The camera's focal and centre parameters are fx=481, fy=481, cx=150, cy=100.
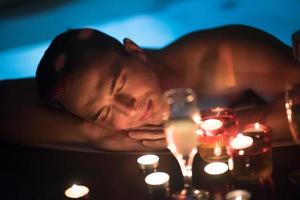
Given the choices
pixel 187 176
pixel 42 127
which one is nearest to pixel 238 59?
pixel 187 176

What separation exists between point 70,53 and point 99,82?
0.12 meters

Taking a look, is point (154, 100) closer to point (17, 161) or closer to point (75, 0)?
point (17, 161)

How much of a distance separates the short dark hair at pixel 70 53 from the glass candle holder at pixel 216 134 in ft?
1.29

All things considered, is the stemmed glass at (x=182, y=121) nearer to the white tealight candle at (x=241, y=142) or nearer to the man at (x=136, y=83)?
the white tealight candle at (x=241, y=142)

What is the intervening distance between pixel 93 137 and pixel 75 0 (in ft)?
8.70

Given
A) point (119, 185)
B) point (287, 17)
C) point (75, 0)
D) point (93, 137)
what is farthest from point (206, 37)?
point (75, 0)

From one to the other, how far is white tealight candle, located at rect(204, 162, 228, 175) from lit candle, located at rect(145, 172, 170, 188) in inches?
3.4

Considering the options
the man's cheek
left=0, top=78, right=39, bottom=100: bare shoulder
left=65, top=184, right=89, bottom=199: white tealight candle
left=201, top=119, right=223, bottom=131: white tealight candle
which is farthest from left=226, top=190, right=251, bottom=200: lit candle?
left=0, top=78, right=39, bottom=100: bare shoulder

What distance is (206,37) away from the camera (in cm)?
141

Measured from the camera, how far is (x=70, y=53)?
50.9 inches

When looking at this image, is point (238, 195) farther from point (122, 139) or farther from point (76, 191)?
point (122, 139)

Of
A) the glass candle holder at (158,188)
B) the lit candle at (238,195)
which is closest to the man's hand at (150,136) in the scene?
the glass candle holder at (158,188)

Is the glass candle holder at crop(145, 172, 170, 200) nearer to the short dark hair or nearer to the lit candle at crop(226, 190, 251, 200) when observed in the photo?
the lit candle at crop(226, 190, 251, 200)

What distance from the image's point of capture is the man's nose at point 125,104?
120cm
